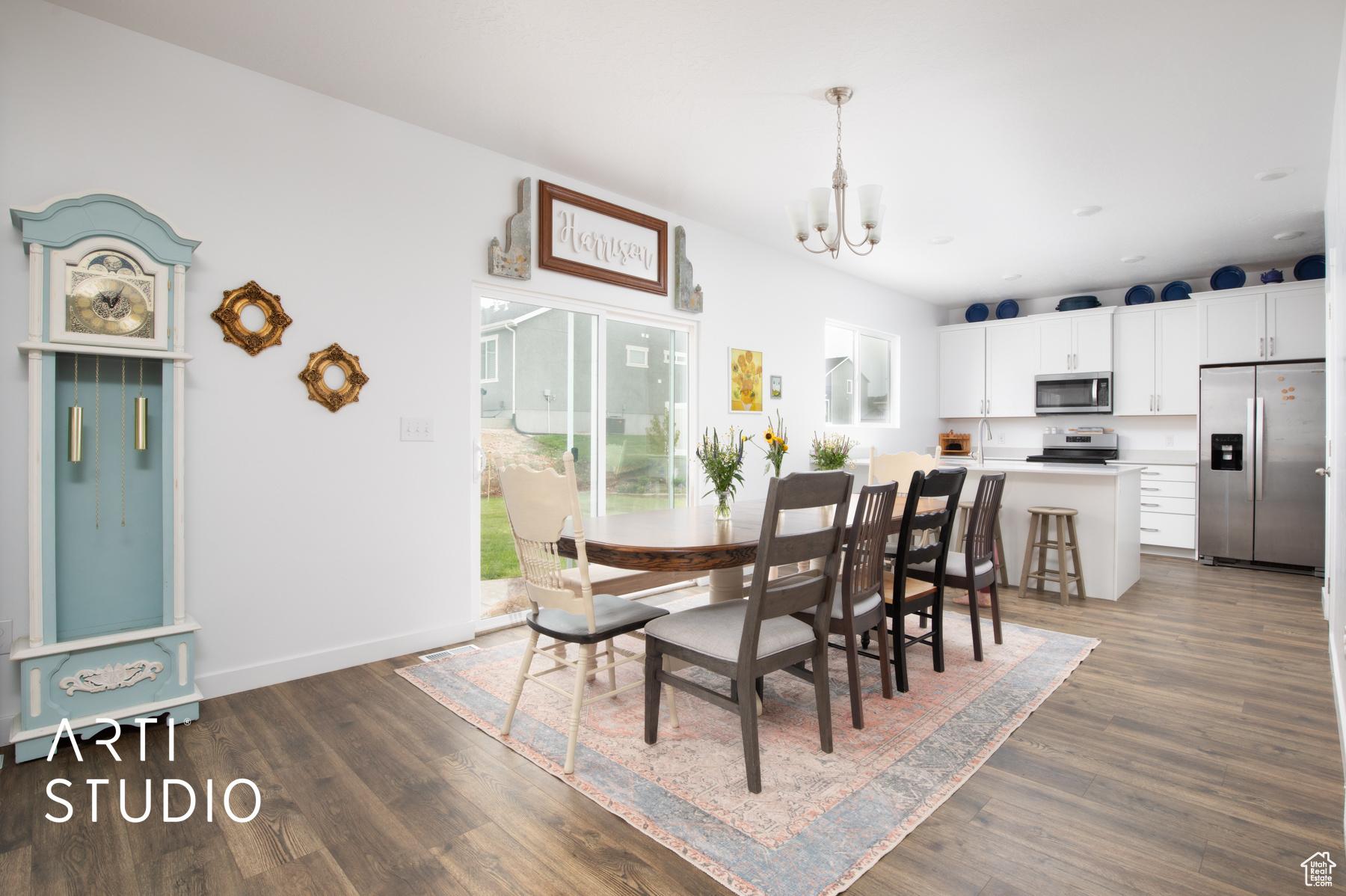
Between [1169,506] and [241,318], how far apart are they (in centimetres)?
728

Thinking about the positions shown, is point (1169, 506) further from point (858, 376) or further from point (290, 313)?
point (290, 313)

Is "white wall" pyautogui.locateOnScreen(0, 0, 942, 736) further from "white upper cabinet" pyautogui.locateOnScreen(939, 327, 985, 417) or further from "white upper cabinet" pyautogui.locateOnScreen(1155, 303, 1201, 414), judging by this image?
"white upper cabinet" pyautogui.locateOnScreen(1155, 303, 1201, 414)

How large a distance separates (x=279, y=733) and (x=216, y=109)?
8.26 ft

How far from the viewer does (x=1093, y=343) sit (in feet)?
21.7

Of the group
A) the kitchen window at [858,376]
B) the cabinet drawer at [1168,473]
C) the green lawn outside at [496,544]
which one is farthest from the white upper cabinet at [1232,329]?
the green lawn outside at [496,544]

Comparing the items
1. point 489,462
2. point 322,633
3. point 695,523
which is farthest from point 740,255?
point 322,633

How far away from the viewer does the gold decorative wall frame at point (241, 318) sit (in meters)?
2.73

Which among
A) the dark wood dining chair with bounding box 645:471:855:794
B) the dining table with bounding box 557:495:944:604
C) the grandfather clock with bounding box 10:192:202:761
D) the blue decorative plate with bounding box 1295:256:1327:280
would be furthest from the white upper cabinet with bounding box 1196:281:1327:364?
the grandfather clock with bounding box 10:192:202:761

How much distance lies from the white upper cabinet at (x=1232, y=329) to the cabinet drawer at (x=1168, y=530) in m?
1.43

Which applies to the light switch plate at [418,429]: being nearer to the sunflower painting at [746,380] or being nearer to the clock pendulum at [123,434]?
the clock pendulum at [123,434]

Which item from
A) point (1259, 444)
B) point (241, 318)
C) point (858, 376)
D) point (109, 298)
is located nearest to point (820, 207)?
point (241, 318)

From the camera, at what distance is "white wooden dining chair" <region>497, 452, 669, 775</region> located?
2119 millimetres

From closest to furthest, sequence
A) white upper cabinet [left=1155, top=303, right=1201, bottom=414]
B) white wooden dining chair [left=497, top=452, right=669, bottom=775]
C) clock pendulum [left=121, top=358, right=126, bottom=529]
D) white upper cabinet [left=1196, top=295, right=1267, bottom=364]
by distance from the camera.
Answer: white wooden dining chair [left=497, top=452, right=669, bottom=775], clock pendulum [left=121, top=358, right=126, bottom=529], white upper cabinet [left=1196, top=295, right=1267, bottom=364], white upper cabinet [left=1155, top=303, right=1201, bottom=414]

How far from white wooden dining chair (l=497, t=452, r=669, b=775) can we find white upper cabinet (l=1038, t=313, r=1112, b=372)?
20.2ft
